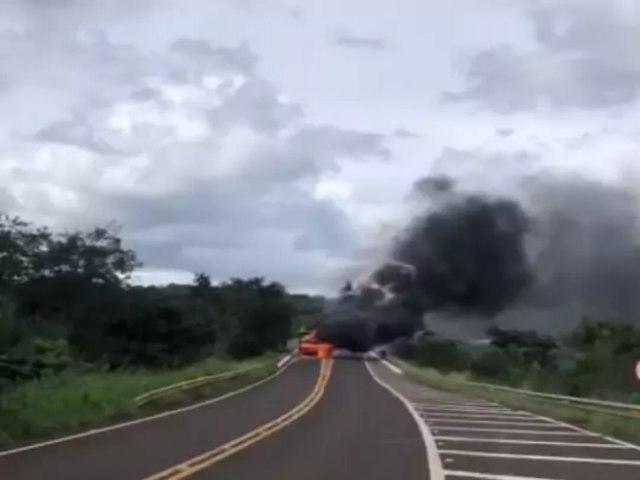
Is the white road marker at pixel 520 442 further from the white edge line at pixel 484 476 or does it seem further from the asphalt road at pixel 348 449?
the white edge line at pixel 484 476

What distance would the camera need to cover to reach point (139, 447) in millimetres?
22797

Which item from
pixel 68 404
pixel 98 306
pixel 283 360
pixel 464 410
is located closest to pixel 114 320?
pixel 98 306

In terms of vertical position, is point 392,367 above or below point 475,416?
above

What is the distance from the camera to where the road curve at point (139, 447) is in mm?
18297

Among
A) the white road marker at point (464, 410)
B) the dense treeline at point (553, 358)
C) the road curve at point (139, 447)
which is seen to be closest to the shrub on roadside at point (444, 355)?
the dense treeline at point (553, 358)

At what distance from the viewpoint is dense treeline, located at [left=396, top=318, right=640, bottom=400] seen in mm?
A: 54438

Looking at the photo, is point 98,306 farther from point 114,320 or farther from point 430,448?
point 430,448

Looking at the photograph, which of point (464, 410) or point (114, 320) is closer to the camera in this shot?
point (464, 410)

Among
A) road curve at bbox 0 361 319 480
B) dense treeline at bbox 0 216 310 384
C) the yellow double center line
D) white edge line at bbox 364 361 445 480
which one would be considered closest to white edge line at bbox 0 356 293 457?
road curve at bbox 0 361 319 480

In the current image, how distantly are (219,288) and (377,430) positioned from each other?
112549 mm

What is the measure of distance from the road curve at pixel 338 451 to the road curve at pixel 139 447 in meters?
0.91

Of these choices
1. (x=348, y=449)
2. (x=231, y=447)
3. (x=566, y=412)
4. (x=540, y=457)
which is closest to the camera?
(x=540, y=457)

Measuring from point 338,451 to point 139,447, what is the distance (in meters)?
3.29

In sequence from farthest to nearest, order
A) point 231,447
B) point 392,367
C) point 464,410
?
point 392,367
point 464,410
point 231,447
